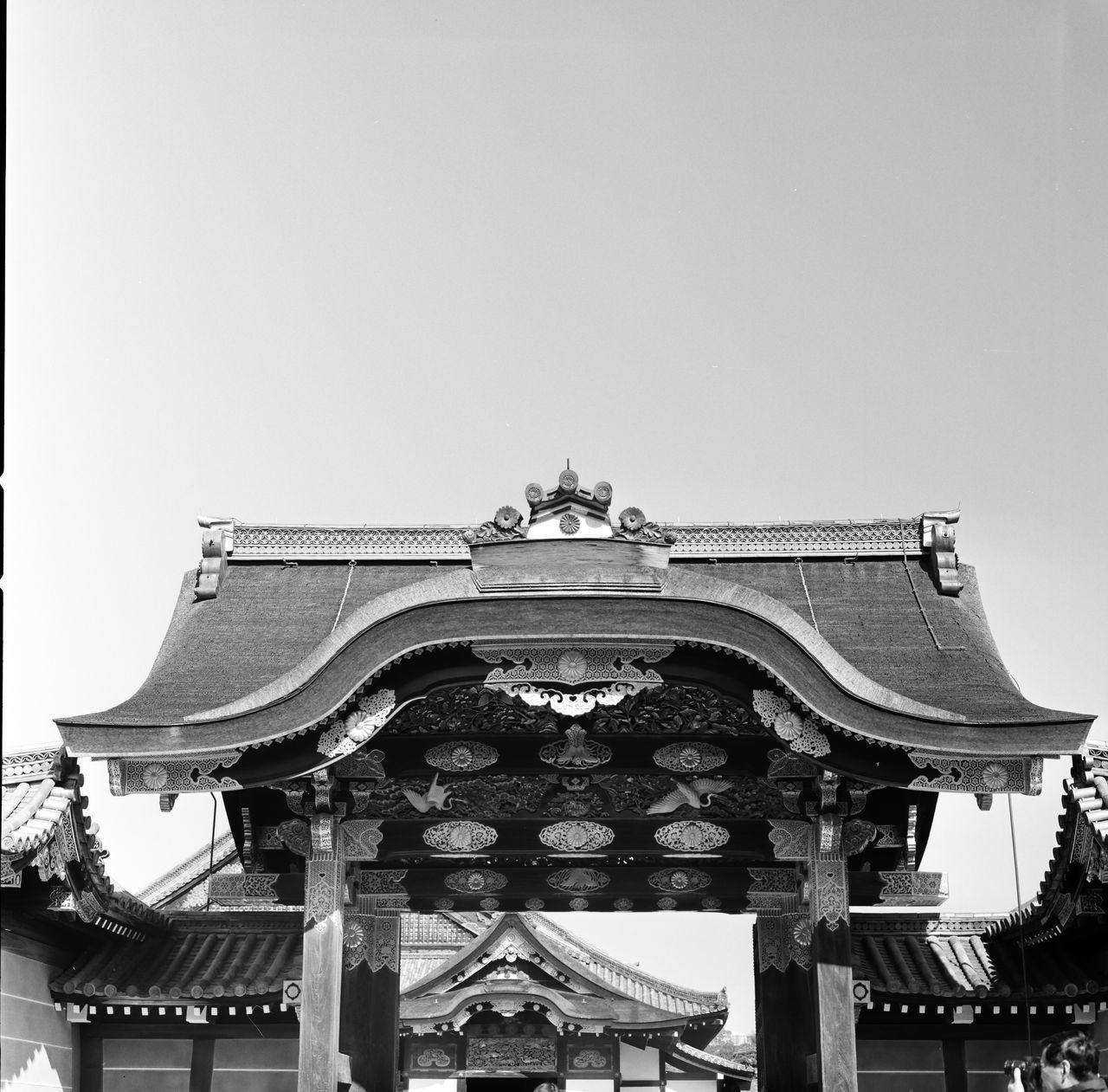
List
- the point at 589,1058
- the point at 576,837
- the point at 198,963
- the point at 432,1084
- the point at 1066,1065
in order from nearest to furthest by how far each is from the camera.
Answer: the point at 1066,1065 < the point at 576,837 < the point at 198,963 < the point at 432,1084 < the point at 589,1058

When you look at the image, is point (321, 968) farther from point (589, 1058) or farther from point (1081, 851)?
point (589, 1058)

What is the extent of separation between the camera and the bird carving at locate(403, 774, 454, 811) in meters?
9.97

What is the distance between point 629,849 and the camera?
1072cm

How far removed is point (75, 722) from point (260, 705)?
1.24 meters

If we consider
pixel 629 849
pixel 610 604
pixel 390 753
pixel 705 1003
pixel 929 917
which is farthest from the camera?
pixel 705 1003

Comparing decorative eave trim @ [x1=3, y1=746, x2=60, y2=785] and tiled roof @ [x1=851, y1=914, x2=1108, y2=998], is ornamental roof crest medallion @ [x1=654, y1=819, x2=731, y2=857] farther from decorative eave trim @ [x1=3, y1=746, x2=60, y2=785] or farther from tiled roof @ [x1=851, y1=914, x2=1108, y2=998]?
decorative eave trim @ [x1=3, y1=746, x2=60, y2=785]

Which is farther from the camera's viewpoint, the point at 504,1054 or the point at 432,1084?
the point at 432,1084

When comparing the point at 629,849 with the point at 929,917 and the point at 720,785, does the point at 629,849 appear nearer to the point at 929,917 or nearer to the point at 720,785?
the point at 720,785

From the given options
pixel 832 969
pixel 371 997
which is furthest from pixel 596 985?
pixel 832 969

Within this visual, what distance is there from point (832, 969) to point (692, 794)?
1.64m

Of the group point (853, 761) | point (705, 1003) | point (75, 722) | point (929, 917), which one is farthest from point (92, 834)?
point (705, 1003)

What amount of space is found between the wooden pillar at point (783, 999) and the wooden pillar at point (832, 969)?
39.8 inches

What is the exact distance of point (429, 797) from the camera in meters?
9.99

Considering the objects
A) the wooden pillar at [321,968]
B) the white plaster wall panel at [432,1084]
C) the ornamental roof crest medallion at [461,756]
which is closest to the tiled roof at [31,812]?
the wooden pillar at [321,968]
